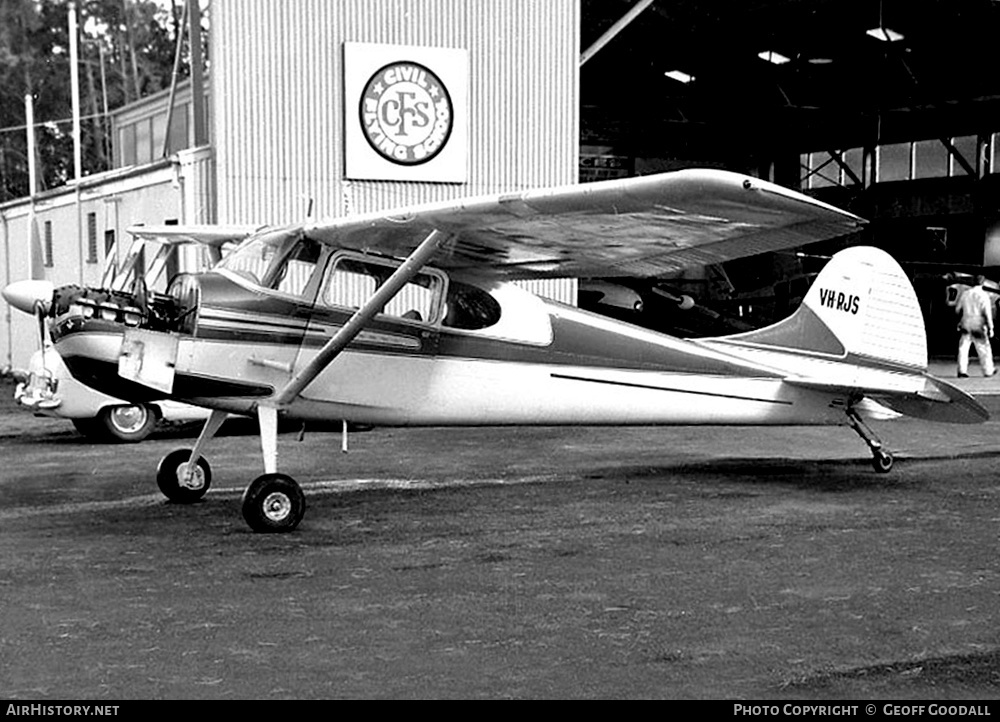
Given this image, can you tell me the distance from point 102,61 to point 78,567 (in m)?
52.4

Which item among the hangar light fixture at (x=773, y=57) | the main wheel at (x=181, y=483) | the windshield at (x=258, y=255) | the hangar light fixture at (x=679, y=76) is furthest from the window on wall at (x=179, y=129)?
the hangar light fixture at (x=679, y=76)

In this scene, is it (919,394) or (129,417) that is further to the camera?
(129,417)

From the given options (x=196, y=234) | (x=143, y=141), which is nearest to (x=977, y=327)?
(x=143, y=141)

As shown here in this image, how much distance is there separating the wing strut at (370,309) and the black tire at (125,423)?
6252 millimetres

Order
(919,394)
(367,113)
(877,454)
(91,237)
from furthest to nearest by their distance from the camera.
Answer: (91,237) < (367,113) < (877,454) < (919,394)

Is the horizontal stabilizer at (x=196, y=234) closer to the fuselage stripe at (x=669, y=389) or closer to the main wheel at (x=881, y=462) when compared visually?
the fuselage stripe at (x=669, y=389)

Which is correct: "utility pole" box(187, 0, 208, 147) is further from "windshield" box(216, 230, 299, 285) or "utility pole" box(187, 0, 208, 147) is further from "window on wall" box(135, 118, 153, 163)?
"windshield" box(216, 230, 299, 285)

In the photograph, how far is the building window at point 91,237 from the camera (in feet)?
65.5

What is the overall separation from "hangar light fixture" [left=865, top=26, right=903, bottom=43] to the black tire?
20.2 m

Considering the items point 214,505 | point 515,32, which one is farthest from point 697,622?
point 515,32

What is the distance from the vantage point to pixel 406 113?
17516 mm

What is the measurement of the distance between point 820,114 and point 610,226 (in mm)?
29510

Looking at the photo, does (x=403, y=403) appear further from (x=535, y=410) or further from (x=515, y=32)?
(x=515, y=32)

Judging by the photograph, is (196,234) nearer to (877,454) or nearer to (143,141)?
(877,454)
